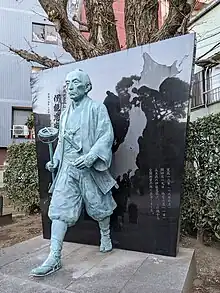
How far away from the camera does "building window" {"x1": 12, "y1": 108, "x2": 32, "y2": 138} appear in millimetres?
15000

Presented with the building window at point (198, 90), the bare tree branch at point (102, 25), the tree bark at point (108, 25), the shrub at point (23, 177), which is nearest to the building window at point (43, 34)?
the building window at point (198, 90)

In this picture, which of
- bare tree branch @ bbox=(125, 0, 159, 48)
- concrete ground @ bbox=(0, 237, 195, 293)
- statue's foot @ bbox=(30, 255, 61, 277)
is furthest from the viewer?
bare tree branch @ bbox=(125, 0, 159, 48)

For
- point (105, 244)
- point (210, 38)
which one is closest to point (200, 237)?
point (105, 244)

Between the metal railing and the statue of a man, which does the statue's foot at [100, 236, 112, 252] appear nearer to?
the statue of a man

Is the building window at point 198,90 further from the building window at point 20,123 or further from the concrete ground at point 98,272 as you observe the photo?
the building window at point 20,123

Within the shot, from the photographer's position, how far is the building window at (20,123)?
591 inches

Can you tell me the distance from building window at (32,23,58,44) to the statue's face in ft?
44.7

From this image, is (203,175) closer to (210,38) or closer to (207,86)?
(207,86)

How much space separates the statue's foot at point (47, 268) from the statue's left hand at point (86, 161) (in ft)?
2.88

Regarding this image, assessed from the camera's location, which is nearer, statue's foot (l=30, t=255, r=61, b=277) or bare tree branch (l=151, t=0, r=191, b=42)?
statue's foot (l=30, t=255, r=61, b=277)

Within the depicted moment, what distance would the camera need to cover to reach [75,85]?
10.2 feet

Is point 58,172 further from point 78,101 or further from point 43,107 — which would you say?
point 43,107

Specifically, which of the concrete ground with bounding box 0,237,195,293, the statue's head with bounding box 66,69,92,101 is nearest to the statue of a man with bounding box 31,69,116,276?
the statue's head with bounding box 66,69,92,101

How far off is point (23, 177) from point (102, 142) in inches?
156
